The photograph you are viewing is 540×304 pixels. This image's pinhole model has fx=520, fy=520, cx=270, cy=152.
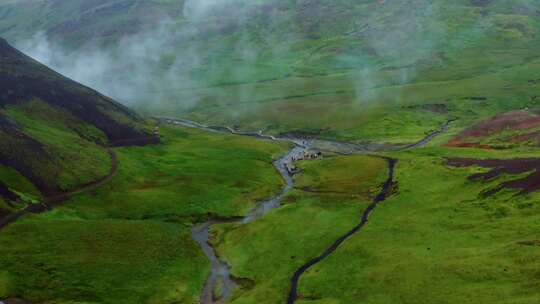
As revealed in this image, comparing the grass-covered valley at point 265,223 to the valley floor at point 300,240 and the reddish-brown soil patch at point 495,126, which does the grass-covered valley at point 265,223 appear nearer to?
the valley floor at point 300,240

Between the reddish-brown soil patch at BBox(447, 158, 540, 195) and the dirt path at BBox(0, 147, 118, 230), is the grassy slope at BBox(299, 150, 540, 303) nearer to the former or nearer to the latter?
the reddish-brown soil patch at BBox(447, 158, 540, 195)

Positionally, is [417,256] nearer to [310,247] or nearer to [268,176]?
[310,247]

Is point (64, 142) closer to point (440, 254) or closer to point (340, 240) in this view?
point (340, 240)

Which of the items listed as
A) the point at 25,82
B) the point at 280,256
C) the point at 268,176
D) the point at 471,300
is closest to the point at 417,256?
the point at 471,300

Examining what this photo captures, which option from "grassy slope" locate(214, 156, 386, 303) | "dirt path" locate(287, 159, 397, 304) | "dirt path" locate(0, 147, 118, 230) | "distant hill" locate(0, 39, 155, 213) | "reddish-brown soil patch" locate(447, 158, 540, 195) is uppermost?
"distant hill" locate(0, 39, 155, 213)

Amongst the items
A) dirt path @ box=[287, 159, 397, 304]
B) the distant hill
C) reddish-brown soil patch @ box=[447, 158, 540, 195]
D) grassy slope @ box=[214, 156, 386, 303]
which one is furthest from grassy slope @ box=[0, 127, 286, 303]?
reddish-brown soil patch @ box=[447, 158, 540, 195]

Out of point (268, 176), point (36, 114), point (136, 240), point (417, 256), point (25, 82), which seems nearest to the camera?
point (417, 256)
